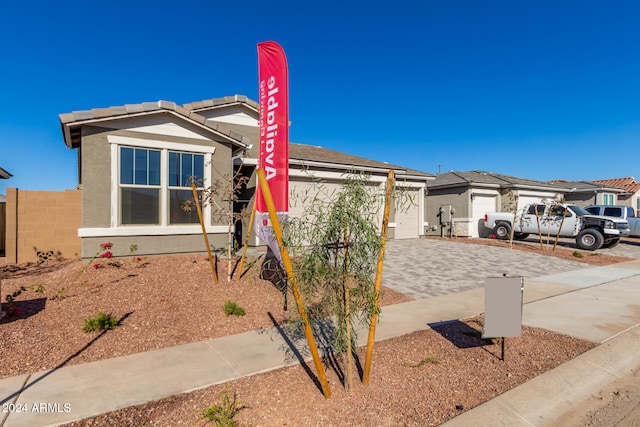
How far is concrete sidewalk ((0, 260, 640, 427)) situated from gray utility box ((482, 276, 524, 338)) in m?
0.60

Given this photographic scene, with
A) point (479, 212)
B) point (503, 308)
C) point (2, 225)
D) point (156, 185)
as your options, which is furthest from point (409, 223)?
point (2, 225)

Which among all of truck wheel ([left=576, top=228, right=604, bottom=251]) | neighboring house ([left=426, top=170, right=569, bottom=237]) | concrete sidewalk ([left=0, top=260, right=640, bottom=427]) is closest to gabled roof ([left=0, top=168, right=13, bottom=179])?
concrete sidewalk ([left=0, top=260, right=640, bottom=427])

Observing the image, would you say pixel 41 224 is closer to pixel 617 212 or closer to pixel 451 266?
pixel 451 266

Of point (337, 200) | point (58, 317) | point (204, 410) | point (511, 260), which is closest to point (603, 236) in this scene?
point (511, 260)

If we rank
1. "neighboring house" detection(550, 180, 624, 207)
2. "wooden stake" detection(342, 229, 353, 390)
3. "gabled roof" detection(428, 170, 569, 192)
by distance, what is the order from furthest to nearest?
"neighboring house" detection(550, 180, 624, 207), "gabled roof" detection(428, 170, 569, 192), "wooden stake" detection(342, 229, 353, 390)

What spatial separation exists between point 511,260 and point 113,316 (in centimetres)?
1256

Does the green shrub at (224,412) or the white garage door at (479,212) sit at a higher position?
the white garage door at (479,212)

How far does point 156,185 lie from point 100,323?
16.5 feet

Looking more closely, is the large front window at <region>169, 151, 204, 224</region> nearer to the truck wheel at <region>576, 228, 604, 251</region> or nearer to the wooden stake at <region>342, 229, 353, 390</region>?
the wooden stake at <region>342, 229, 353, 390</region>

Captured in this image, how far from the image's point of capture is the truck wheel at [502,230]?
61.4 feet

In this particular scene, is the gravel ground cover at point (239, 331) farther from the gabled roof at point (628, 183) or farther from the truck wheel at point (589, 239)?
the gabled roof at point (628, 183)

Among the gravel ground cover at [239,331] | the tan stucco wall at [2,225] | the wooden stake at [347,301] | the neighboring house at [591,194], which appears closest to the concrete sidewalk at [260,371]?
the gravel ground cover at [239,331]

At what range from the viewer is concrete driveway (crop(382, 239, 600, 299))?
28.8 ft

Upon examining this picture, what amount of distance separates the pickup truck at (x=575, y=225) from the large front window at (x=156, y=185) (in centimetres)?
1387
